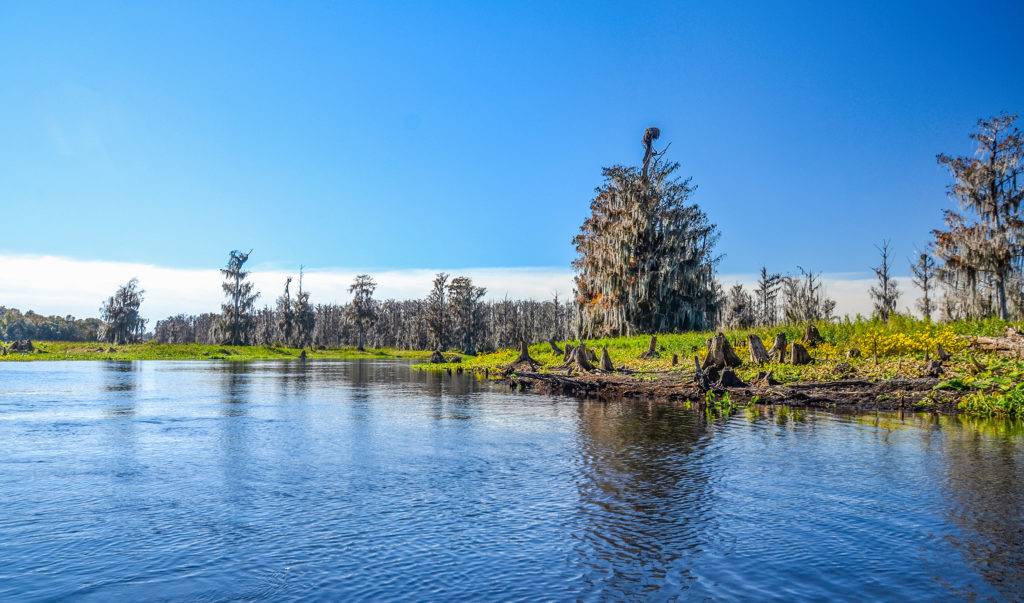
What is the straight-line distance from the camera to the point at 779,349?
2648cm

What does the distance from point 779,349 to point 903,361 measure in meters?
4.90

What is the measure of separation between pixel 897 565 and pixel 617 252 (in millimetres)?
46191

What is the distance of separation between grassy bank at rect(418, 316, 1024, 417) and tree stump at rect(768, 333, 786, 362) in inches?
37.9

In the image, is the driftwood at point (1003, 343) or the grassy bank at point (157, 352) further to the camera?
the grassy bank at point (157, 352)

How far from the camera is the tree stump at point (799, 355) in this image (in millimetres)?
25119

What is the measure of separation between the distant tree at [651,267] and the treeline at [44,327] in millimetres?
124898

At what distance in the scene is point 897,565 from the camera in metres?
7.06

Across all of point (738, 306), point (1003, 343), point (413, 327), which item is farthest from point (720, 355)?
point (413, 327)

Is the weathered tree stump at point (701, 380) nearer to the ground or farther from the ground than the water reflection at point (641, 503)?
farther from the ground

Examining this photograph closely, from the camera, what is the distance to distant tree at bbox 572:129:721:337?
5162cm

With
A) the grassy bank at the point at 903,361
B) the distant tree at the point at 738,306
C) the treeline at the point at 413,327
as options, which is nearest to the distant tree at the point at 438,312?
the treeline at the point at 413,327

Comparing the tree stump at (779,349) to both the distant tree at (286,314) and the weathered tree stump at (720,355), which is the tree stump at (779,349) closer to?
the weathered tree stump at (720,355)

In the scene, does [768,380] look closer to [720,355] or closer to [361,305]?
[720,355]

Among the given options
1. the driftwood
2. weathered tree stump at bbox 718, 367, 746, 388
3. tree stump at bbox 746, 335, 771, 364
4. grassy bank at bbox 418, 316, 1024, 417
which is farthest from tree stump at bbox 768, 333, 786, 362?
the driftwood
